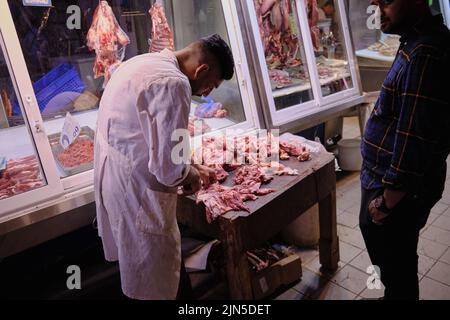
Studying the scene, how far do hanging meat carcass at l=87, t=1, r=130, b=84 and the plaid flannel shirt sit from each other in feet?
7.55

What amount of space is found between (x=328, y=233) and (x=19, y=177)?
8.47 feet

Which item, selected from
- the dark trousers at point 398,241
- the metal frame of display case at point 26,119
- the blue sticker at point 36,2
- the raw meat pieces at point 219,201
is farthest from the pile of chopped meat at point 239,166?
the blue sticker at point 36,2

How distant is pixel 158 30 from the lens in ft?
10.3

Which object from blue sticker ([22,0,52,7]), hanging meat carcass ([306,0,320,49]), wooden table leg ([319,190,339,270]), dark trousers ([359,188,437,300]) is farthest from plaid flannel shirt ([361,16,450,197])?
hanging meat carcass ([306,0,320,49])

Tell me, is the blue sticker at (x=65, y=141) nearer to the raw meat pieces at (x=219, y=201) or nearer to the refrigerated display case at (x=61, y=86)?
the refrigerated display case at (x=61, y=86)

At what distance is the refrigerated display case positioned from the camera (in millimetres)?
2248

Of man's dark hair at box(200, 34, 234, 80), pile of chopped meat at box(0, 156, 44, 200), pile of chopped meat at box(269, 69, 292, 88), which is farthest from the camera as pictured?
pile of chopped meat at box(269, 69, 292, 88)

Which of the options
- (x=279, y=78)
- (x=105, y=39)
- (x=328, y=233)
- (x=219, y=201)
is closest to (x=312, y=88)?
(x=279, y=78)

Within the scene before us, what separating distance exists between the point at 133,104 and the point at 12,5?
6.00ft

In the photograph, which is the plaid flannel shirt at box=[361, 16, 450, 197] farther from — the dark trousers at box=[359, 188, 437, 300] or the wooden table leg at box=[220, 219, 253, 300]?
the wooden table leg at box=[220, 219, 253, 300]

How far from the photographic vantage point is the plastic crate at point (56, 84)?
9.60 ft

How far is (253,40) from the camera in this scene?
11.1 feet

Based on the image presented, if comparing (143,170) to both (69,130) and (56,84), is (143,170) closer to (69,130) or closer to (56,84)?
(69,130)

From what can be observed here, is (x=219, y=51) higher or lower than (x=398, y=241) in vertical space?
higher
